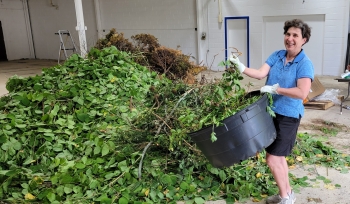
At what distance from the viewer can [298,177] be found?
2889 millimetres

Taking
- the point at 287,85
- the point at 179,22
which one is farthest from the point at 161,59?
the point at 179,22

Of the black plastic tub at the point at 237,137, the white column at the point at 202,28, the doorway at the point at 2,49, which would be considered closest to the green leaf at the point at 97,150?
the black plastic tub at the point at 237,137

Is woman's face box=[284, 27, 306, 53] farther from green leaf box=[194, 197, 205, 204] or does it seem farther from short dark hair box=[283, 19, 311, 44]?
green leaf box=[194, 197, 205, 204]

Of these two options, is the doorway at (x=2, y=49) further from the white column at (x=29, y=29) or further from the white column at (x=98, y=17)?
the white column at (x=98, y=17)

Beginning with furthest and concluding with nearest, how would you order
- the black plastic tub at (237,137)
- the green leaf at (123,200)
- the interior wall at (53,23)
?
the interior wall at (53,23), the green leaf at (123,200), the black plastic tub at (237,137)

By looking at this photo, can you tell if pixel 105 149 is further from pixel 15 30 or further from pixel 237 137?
pixel 15 30

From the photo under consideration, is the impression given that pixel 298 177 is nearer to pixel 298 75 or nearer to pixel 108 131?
pixel 298 75

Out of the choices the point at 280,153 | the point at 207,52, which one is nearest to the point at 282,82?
the point at 280,153

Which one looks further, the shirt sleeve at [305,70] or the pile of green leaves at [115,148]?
the pile of green leaves at [115,148]

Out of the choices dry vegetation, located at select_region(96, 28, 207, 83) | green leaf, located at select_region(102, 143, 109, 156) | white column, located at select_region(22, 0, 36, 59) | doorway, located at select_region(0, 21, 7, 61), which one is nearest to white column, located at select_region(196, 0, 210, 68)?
dry vegetation, located at select_region(96, 28, 207, 83)

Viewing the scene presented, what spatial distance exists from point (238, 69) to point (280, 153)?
0.65 meters

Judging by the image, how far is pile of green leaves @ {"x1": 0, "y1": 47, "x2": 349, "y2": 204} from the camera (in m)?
2.49

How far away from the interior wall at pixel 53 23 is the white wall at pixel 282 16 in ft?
16.9

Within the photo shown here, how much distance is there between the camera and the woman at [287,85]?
2.05m
